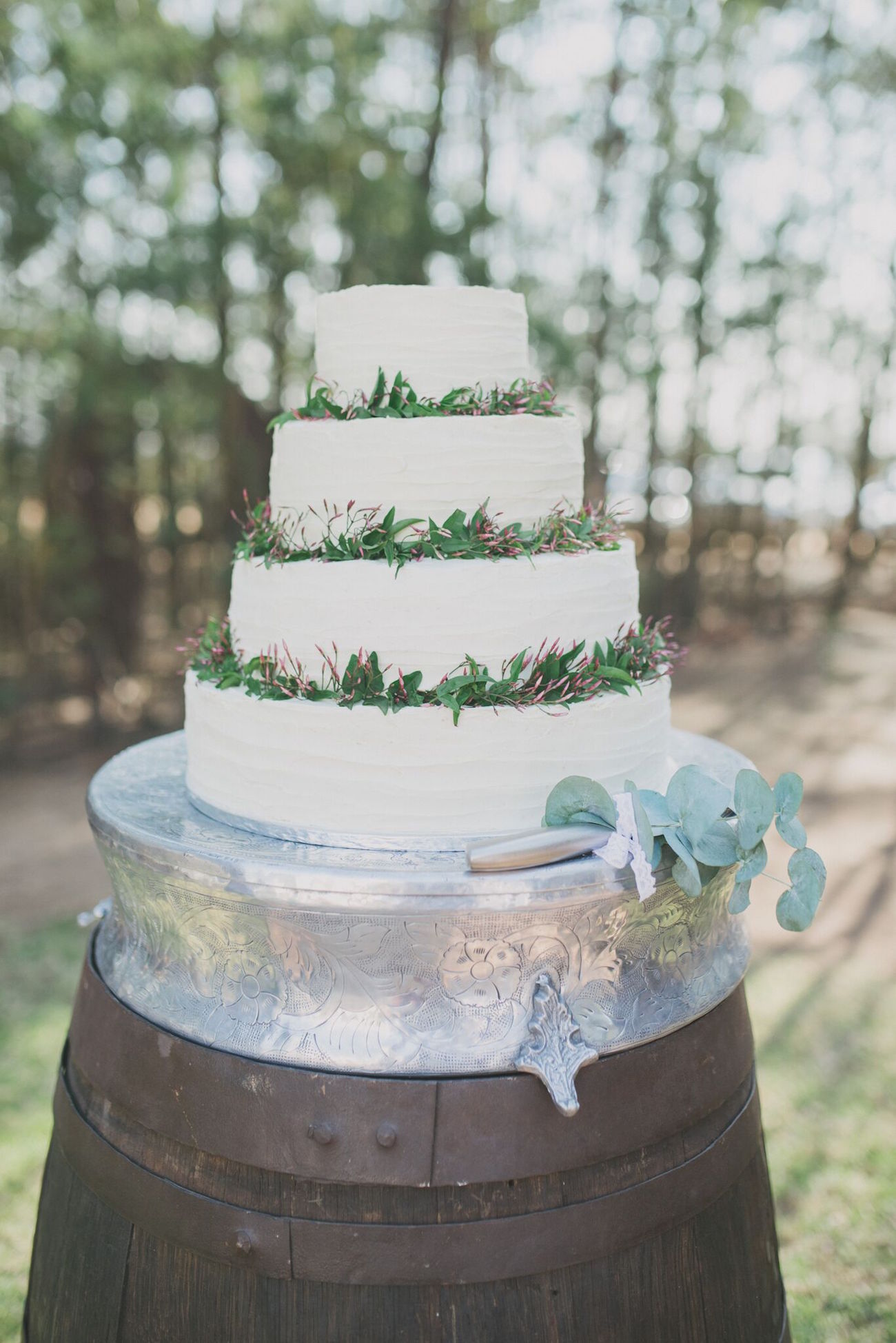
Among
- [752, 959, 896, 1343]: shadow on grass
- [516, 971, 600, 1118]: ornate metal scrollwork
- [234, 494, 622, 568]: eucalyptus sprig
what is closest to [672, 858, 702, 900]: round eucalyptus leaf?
[516, 971, 600, 1118]: ornate metal scrollwork

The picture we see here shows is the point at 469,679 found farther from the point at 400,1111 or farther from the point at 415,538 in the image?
the point at 400,1111

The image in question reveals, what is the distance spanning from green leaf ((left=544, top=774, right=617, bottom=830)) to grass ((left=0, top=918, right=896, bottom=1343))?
1.63 metres

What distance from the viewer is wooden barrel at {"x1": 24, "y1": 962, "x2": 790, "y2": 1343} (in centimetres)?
134

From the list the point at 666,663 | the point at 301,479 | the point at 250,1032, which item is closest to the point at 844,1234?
the point at 666,663

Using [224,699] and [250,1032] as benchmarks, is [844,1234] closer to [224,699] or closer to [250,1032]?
[250,1032]

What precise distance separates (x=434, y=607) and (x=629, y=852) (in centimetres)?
44

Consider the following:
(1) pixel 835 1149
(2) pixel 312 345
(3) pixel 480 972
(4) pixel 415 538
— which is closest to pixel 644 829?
(3) pixel 480 972

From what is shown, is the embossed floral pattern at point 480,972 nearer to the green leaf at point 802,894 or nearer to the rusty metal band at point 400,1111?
the rusty metal band at point 400,1111

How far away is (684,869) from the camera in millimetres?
1430

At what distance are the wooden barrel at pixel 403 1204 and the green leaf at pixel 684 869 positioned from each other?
23 centimetres

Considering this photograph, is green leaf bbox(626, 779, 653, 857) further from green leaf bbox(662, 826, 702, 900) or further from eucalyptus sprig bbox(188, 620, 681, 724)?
eucalyptus sprig bbox(188, 620, 681, 724)

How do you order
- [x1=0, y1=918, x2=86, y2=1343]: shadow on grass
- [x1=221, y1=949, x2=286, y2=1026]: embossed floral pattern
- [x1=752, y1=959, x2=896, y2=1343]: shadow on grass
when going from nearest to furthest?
[x1=221, y1=949, x2=286, y2=1026]: embossed floral pattern
[x1=752, y1=959, x2=896, y2=1343]: shadow on grass
[x1=0, y1=918, x2=86, y2=1343]: shadow on grass

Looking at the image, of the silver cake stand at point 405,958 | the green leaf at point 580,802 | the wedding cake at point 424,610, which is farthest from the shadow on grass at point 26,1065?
the green leaf at point 580,802

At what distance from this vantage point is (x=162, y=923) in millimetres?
1530
